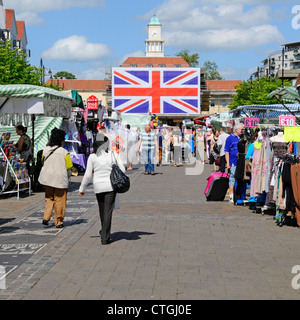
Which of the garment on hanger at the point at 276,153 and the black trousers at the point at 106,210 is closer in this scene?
the black trousers at the point at 106,210

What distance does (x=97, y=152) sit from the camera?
8.94 meters

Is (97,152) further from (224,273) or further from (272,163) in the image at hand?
(272,163)

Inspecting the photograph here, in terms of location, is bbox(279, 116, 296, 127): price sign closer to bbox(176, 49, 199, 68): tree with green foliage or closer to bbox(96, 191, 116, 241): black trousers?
bbox(96, 191, 116, 241): black trousers

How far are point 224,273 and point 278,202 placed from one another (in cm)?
408

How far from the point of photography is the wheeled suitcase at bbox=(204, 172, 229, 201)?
554 inches

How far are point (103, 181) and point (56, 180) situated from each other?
1.52 m

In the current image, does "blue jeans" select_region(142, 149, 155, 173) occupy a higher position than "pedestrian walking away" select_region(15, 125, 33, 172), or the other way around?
"pedestrian walking away" select_region(15, 125, 33, 172)

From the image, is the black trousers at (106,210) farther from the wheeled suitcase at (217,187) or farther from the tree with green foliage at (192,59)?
the tree with green foliage at (192,59)

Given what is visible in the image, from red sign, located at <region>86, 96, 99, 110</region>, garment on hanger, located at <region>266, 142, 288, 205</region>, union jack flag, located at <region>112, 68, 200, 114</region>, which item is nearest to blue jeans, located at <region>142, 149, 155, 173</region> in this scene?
red sign, located at <region>86, 96, 99, 110</region>

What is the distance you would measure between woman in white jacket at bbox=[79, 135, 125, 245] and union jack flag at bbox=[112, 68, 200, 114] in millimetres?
41997

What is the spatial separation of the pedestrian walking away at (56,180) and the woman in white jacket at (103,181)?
1.07 m

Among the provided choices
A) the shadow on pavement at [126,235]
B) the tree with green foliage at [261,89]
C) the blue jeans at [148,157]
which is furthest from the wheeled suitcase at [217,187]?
the tree with green foliage at [261,89]

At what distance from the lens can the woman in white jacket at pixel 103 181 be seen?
864 centimetres
